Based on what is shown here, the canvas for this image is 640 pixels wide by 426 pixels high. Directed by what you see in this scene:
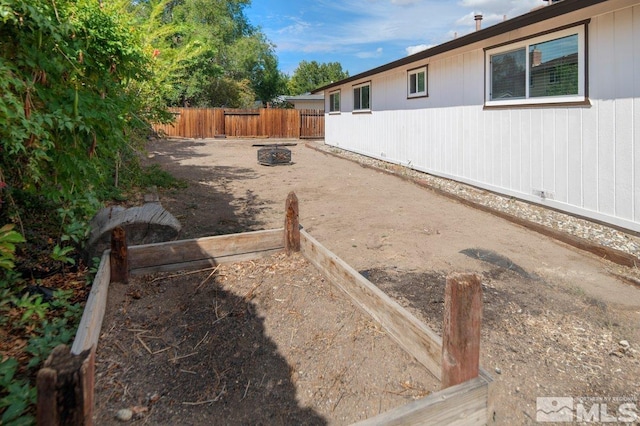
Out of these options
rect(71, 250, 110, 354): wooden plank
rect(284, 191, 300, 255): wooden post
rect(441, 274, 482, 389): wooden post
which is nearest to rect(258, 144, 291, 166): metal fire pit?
rect(284, 191, 300, 255): wooden post

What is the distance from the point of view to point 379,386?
2.48 meters

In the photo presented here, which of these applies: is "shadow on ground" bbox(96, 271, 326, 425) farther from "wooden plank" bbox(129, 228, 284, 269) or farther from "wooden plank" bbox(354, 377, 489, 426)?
"wooden plank" bbox(354, 377, 489, 426)

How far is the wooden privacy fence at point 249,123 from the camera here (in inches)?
1049

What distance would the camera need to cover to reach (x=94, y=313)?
8.64 feet

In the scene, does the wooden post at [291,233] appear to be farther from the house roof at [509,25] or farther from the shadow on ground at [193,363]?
the house roof at [509,25]

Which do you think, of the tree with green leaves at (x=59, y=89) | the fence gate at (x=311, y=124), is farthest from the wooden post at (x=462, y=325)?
the fence gate at (x=311, y=124)

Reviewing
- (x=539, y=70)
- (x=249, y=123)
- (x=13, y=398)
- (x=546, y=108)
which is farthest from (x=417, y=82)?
(x=249, y=123)

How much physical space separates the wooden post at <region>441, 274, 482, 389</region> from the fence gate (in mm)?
26741

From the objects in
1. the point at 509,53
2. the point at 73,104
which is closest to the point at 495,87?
the point at 509,53

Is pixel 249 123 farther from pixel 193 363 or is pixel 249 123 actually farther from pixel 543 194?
pixel 193 363

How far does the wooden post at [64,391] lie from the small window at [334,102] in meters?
19.3

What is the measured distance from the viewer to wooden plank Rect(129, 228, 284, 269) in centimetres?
387

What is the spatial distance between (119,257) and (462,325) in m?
2.82

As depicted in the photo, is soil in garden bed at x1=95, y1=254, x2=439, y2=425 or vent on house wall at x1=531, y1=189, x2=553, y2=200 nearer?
soil in garden bed at x1=95, y1=254, x2=439, y2=425
